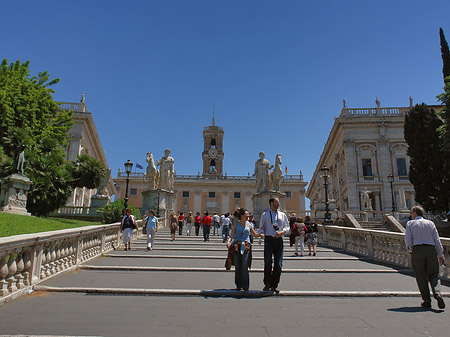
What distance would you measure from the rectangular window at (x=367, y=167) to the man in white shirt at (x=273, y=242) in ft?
125

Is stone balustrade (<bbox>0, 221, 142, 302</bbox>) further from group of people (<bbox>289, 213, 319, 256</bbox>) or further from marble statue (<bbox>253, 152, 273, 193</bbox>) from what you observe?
marble statue (<bbox>253, 152, 273, 193</bbox>)

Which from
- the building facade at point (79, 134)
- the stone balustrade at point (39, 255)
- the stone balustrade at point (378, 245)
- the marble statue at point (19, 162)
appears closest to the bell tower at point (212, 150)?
the building facade at point (79, 134)

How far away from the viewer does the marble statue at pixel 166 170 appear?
79.4 feet

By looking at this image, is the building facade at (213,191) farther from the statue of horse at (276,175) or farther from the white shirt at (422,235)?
the white shirt at (422,235)

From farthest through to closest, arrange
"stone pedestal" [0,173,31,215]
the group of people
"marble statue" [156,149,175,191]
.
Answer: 1. "marble statue" [156,149,175,191]
2. "stone pedestal" [0,173,31,215]
3. the group of people

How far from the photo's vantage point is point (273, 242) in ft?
20.1

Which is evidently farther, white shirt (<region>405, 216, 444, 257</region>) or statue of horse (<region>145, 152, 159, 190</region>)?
statue of horse (<region>145, 152, 159, 190</region>)

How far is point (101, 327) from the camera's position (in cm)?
390

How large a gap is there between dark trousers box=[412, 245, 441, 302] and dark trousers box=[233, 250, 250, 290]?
2.76 m

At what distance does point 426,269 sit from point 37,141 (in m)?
24.4

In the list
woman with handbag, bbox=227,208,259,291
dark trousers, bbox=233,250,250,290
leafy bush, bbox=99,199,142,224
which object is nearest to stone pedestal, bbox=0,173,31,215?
leafy bush, bbox=99,199,142,224

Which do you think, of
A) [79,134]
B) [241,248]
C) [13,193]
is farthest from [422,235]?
[79,134]

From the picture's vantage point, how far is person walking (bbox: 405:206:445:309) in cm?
513

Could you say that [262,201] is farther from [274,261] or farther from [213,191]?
[213,191]
